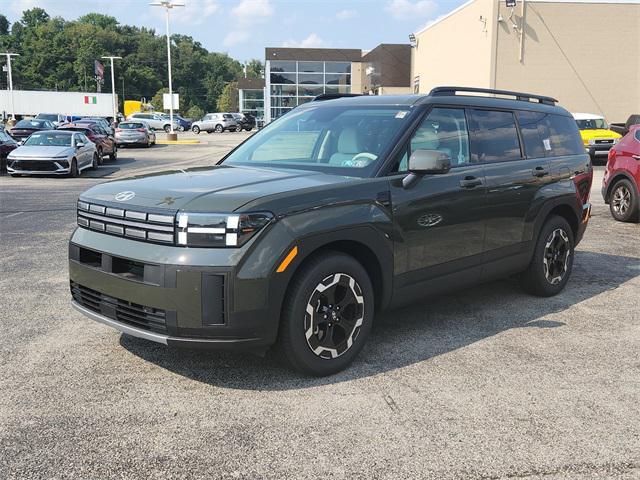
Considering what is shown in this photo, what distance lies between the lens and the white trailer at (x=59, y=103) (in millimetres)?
62750

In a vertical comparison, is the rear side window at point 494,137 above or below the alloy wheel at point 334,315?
above

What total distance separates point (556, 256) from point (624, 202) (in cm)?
556

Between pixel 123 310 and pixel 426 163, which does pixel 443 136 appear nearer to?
pixel 426 163

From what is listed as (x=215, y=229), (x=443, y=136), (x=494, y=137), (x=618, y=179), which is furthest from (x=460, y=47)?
Answer: (x=215, y=229)

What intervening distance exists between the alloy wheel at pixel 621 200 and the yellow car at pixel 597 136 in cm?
1221

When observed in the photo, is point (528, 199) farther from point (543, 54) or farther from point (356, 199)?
point (543, 54)

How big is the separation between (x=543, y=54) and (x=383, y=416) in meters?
29.6

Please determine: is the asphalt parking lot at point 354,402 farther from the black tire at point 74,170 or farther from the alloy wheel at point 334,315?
the black tire at point 74,170

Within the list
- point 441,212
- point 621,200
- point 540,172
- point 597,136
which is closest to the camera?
point 441,212

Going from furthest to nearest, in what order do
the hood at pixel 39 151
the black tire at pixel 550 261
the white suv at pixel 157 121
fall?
the white suv at pixel 157 121 → the hood at pixel 39 151 → the black tire at pixel 550 261

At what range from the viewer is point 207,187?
3980 millimetres

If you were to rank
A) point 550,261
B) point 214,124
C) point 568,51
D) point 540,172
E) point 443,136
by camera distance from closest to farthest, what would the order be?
point 443,136
point 540,172
point 550,261
point 568,51
point 214,124

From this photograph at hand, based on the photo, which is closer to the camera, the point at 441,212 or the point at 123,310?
the point at 123,310

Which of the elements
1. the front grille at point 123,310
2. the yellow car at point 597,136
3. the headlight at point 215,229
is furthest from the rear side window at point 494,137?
the yellow car at point 597,136
